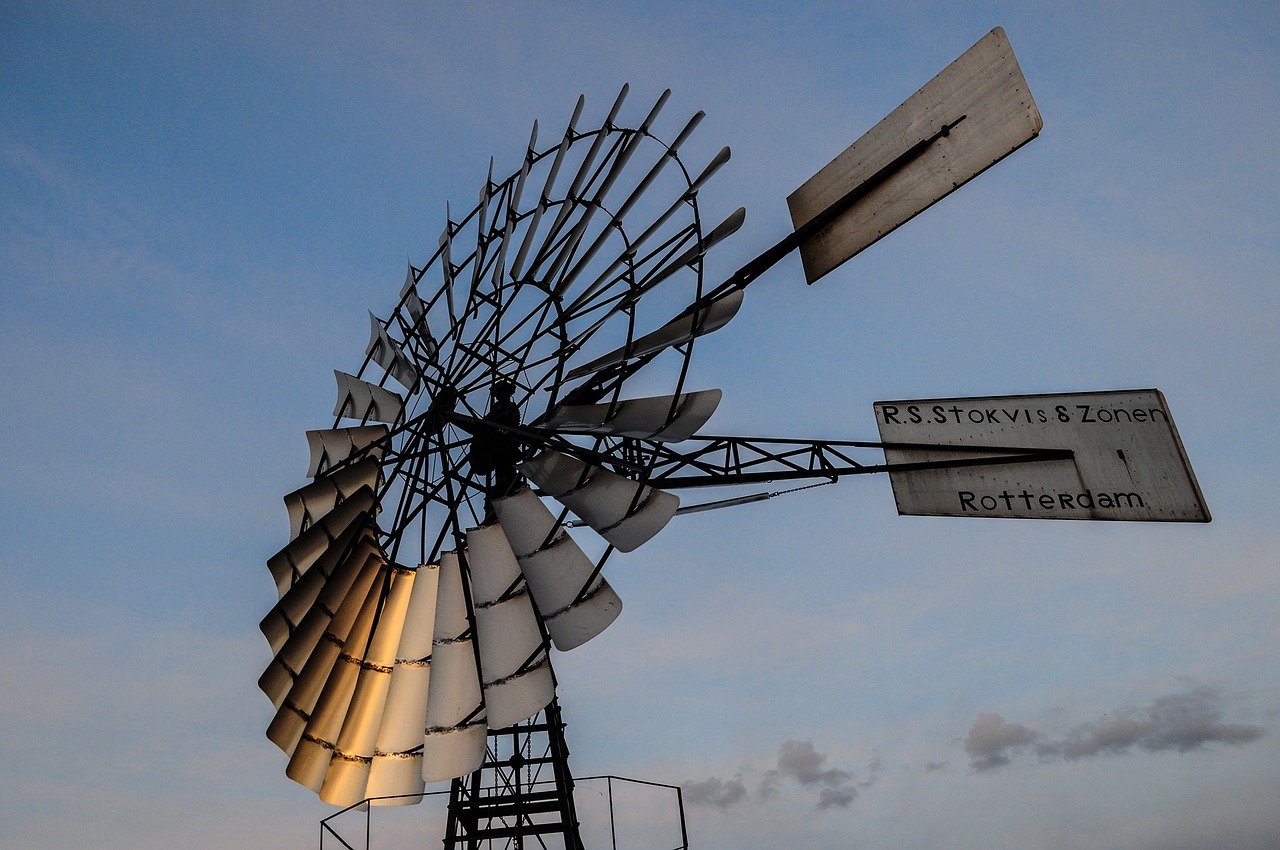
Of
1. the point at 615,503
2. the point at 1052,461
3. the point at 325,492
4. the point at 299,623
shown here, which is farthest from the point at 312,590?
the point at 1052,461

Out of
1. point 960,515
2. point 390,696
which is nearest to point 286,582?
point 390,696

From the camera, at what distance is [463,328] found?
8859 mm

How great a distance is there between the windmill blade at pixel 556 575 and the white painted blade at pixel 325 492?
2.34 meters

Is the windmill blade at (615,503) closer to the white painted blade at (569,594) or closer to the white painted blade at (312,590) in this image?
the white painted blade at (569,594)

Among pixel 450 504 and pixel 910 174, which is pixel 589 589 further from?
pixel 910 174

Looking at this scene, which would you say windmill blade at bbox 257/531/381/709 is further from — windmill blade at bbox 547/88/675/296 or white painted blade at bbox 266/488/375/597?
windmill blade at bbox 547/88/675/296

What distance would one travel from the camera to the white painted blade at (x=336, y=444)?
354 inches

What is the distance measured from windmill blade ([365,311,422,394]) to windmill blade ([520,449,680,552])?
2.67m

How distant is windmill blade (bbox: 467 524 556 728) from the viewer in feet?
22.8

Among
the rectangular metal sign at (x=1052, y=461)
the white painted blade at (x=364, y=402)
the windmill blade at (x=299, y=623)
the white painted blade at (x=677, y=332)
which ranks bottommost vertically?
the windmill blade at (x=299, y=623)

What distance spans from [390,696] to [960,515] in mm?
5197

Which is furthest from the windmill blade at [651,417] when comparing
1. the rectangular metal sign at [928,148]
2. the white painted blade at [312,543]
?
the white painted blade at [312,543]

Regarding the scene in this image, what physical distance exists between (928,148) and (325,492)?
6.13 m

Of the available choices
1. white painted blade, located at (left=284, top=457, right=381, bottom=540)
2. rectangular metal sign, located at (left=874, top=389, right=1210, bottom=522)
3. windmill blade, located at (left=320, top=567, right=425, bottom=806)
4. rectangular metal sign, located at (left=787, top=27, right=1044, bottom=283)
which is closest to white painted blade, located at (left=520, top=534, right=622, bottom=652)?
windmill blade, located at (left=320, top=567, right=425, bottom=806)
